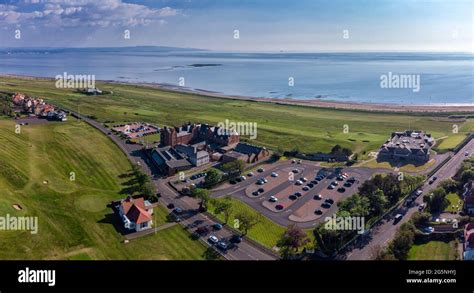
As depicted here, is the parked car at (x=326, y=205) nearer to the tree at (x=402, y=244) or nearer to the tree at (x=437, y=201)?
the tree at (x=437, y=201)

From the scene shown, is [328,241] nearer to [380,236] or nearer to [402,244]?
[402,244]

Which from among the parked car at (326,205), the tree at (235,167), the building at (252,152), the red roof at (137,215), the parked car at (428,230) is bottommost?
the parked car at (428,230)

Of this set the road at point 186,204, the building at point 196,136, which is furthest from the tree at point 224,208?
the building at point 196,136

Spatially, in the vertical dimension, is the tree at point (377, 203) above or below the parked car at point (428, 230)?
above

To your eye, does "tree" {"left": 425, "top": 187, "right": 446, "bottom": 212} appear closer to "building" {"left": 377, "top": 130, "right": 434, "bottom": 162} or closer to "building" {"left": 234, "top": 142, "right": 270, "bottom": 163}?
"building" {"left": 377, "top": 130, "right": 434, "bottom": 162}

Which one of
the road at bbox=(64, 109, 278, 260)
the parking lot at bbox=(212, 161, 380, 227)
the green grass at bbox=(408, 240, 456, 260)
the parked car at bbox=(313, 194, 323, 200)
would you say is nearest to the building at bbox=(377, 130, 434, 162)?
the parking lot at bbox=(212, 161, 380, 227)

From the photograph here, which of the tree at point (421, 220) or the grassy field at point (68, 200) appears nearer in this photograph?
the grassy field at point (68, 200)
